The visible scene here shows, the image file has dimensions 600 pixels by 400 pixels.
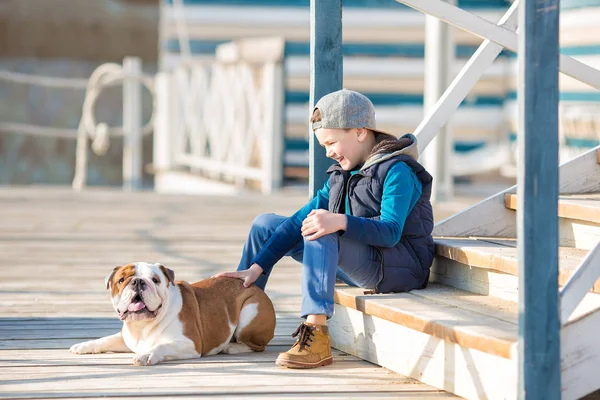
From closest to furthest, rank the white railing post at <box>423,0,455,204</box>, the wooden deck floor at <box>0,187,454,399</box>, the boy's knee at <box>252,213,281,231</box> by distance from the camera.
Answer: the wooden deck floor at <box>0,187,454,399</box>, the boy's knee at <box>252,213,281,231</box>, the white railing post at <box>423,0,455,204</box>

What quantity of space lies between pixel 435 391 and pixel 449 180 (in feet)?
16.1

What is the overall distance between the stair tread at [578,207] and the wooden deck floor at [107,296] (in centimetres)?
84

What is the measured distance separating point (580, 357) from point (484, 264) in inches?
26.3

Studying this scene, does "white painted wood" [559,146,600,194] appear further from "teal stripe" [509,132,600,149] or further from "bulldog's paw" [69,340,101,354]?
"teal stripe" [509,132,600,149]

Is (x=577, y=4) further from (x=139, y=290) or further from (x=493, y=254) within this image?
(x=139, y=290)

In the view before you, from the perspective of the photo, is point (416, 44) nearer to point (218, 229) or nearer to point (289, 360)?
point (218, 229)

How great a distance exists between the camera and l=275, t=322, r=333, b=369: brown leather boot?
3000 mm

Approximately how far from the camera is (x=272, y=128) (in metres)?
8.37

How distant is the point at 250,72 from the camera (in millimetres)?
8664

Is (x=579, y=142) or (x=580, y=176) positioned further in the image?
(x=579, y=142)

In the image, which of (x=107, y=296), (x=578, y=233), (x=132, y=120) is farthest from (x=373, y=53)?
(x=578, y=233)

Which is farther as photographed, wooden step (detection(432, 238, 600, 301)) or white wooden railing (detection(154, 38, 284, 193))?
white wooden railing (detection(154, 38, 284, 193))

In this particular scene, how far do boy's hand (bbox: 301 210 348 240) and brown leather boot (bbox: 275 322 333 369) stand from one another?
27cm

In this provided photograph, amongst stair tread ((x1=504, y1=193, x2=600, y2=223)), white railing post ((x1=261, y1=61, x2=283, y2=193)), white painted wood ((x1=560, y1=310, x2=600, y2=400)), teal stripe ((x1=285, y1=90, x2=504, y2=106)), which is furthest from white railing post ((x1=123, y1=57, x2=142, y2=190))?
white painted wood ((x1=560, y1=310, x2=600, y2=400))
